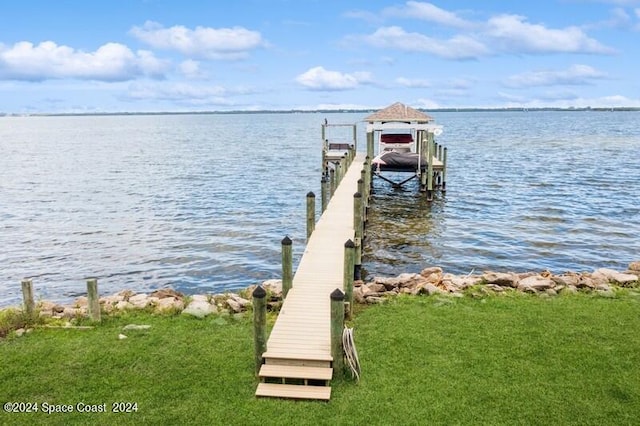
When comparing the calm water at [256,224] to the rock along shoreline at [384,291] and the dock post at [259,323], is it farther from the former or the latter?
the dock post at [259,323]

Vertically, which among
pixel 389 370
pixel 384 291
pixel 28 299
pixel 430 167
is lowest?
pixel 384 291

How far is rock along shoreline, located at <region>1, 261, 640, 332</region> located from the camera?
1222 centimetres

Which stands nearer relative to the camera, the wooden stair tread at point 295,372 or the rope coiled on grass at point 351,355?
the wooden stair tread at point 295,372

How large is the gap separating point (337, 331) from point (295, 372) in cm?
93

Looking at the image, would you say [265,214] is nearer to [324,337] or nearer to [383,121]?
[383,121]

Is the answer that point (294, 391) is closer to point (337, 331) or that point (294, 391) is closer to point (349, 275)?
point (337, 331)

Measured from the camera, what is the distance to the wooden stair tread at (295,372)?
28.6 feet

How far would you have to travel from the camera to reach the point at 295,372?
8.84 meters

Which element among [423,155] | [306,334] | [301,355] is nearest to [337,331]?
[301,355]

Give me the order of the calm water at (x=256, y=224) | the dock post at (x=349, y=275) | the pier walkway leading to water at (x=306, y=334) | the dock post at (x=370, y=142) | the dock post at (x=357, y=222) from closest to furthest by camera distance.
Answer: the pier walkway leading to water at (x=306, y=334) < the dock post at (x=349, y=275) < the dock post at (x=357, y=222) < the calm water at (x=256, y=224) < the dock post at (x=370, y=142)

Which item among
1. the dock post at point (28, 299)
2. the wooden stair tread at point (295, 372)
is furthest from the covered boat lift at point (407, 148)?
the wooden stair tread at point (295, 372)

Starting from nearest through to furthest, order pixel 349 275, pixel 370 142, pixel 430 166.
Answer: pixel 349 275 → pixel 430 166 → pixel 370 142

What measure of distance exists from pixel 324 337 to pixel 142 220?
64.2ft

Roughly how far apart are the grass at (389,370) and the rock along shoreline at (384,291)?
24.4 inches
